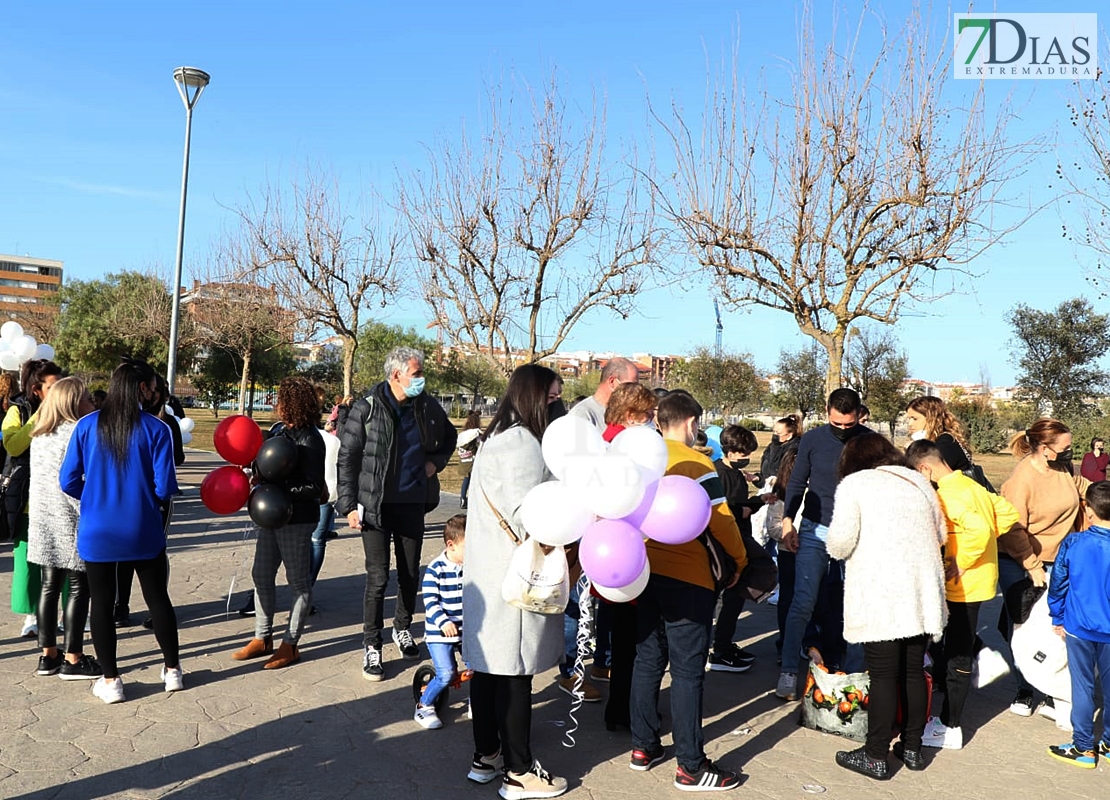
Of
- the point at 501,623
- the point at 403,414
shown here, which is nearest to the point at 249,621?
the point at 403,414

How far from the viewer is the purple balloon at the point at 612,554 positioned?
136 inches

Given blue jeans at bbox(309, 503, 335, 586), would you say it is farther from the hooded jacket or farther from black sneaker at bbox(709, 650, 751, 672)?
black sneaker at bbox(709, 650, 751, 672)

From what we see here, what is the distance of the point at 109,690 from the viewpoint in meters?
Result: 4.67

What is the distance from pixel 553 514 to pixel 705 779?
148 centimetres

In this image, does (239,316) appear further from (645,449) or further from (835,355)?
(645,449)

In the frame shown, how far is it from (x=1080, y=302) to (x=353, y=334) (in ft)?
105

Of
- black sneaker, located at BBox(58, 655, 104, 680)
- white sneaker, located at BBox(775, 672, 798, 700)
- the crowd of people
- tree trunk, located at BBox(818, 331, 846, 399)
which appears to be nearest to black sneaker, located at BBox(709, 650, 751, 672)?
the crowd of people

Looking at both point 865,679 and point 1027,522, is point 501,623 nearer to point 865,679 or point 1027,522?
point 865,679

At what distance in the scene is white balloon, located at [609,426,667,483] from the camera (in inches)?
142

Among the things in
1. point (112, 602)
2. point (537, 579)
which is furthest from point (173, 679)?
point (537, 579)

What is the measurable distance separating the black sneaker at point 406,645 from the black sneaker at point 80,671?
1.73 meters

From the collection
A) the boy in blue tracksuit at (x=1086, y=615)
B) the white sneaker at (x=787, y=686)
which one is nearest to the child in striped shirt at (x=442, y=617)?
the white sneaker at (x=787, y=686)

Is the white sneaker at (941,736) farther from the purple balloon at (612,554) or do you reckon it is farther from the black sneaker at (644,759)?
the purple balloon at (612,554)

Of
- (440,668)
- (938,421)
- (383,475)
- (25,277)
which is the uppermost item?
(25,277)
